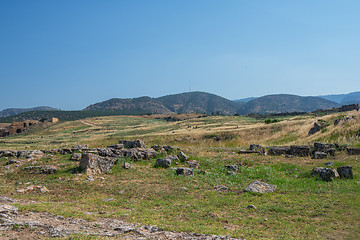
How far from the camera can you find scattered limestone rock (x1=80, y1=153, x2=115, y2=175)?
16.6 metres

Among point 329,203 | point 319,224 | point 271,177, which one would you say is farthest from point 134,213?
point 271,177

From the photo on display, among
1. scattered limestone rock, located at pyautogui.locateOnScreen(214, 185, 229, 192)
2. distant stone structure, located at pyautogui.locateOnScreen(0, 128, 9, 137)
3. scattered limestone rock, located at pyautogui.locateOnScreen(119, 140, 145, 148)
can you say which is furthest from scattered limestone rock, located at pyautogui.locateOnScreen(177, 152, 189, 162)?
distant stone structure, located at pyautogui.locateOnScreen(0, 128, 9, 137)

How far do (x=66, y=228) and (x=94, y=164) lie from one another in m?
9.05

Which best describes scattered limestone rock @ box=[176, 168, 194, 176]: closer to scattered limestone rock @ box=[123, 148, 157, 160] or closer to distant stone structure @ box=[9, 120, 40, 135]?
scattered limestone rock @ box=[123, 148, 157, 160]

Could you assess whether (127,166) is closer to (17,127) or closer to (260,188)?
(260,188)

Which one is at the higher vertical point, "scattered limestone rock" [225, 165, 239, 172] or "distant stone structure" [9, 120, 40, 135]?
"distant stone structure" [9, 120, 40, 135]

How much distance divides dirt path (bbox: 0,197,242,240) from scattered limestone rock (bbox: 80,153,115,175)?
284 inches

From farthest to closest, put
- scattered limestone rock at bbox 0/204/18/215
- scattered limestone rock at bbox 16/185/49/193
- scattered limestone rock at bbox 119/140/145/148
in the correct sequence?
scattered limestone rock at bbox 119/140/145/148 → scattered limestone rock at bbox 16/185/49/193 → scattered limestone rock at bbox 0/204/18/215

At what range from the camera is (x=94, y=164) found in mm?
16984

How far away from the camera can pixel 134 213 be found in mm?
10398

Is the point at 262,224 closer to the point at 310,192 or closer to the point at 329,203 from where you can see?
the point at 329,203

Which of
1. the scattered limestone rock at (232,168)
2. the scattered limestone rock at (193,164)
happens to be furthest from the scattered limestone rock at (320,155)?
the scattered limestone rock at (193,164)

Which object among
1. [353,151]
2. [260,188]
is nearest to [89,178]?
[260,188]

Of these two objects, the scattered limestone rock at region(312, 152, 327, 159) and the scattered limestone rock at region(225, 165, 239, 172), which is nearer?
the scattered limestone rock at region(225, 165, 239, 172)
